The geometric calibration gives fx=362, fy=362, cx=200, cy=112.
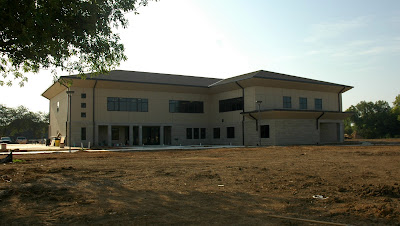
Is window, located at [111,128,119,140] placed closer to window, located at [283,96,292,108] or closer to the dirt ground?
window, located at [283,96,292,108]

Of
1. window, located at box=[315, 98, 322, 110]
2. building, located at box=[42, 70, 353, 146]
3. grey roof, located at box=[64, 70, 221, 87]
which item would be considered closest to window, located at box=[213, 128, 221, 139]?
building, located at box=[42, 70, 353, 146]

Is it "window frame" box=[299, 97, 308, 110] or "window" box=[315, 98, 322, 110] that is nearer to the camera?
"window frame" box=[299, 97, 308, 110]

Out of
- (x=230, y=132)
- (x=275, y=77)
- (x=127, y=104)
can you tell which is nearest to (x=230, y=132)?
(x=230, y=132)

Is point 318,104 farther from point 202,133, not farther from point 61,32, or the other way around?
point 61,32

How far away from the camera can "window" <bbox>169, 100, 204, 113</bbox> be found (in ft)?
166

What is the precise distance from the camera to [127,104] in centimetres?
4753

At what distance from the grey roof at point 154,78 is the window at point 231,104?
14.9ft

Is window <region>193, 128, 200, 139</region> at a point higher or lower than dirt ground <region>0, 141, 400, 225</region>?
higher

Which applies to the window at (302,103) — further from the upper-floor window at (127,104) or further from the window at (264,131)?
the upper-floor window at (127,104)

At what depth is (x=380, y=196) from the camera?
959 centimetres

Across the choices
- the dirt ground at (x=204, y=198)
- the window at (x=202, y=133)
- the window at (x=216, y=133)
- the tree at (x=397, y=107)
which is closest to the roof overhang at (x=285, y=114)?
the window at (x=216, y=133)

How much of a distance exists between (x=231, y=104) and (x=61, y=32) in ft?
125

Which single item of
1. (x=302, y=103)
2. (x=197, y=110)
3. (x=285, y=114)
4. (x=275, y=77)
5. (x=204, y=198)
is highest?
(x=275, y=77)

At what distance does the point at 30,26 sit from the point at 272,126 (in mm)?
35538
